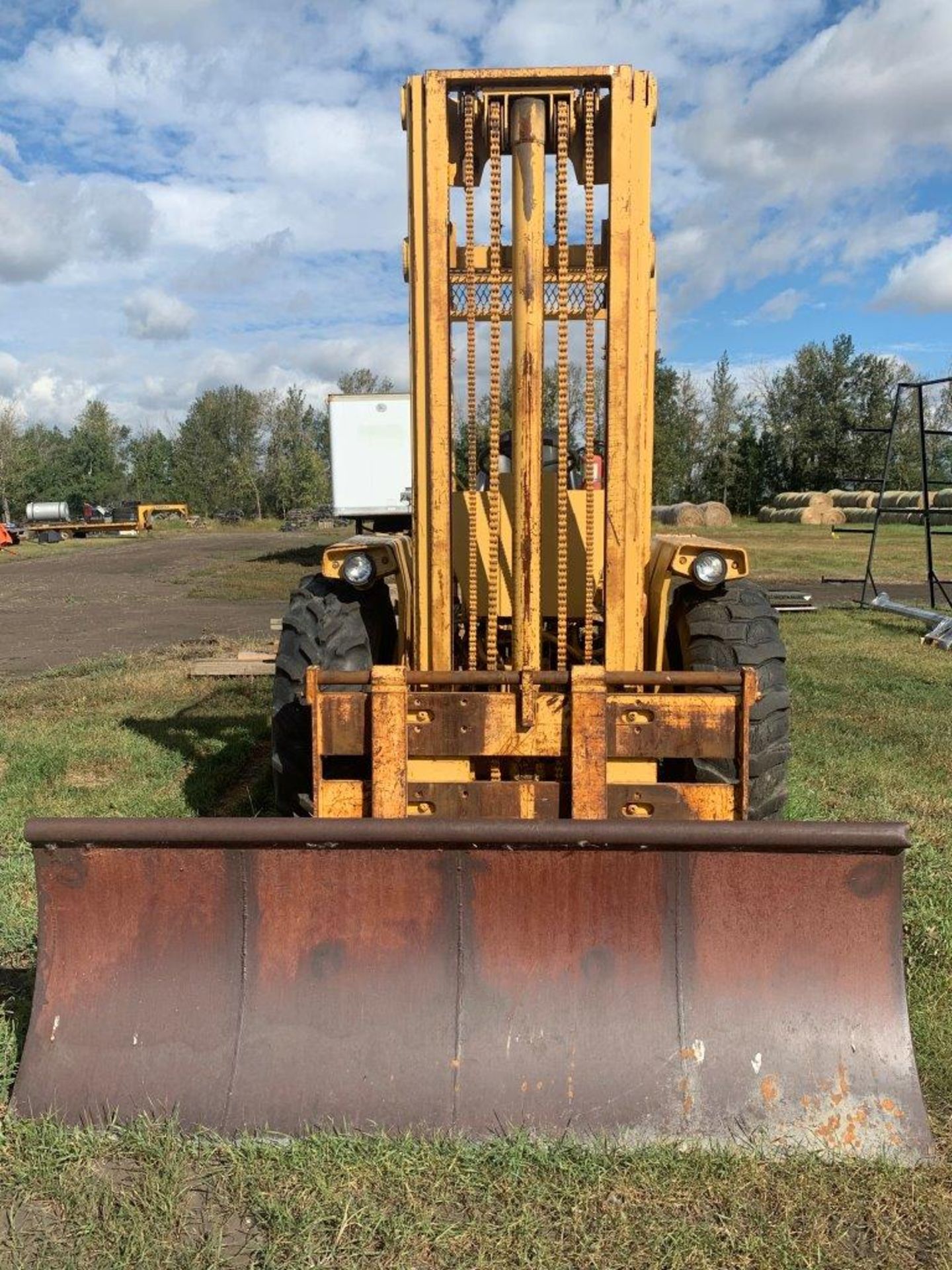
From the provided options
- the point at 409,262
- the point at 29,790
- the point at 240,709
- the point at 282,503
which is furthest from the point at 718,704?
the point at 282,503

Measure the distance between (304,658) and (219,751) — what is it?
284 cm

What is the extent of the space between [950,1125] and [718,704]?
4.63 feet

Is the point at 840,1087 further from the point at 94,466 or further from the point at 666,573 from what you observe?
the point at 94,466

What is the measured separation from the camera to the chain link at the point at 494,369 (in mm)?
3723

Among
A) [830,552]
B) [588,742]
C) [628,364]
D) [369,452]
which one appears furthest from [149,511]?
[588,742]

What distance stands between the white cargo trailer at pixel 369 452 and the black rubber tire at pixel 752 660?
1838 centimetres

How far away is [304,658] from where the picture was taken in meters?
4.58

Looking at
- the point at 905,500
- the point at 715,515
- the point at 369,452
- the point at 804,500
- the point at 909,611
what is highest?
the point at 369,452

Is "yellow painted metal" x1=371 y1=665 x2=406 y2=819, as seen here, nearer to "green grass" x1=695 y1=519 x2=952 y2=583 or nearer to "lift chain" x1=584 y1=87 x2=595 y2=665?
"lift chain" x1=584 y1=87 x2=595 y2=665

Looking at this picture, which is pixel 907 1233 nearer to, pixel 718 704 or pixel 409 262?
pixel 718 704

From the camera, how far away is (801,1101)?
282 cm

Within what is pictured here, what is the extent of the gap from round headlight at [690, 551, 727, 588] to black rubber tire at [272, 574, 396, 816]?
149 cm

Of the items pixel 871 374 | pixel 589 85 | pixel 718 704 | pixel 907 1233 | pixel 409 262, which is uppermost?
pixel 871 374

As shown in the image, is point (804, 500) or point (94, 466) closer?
point (804, 500)
